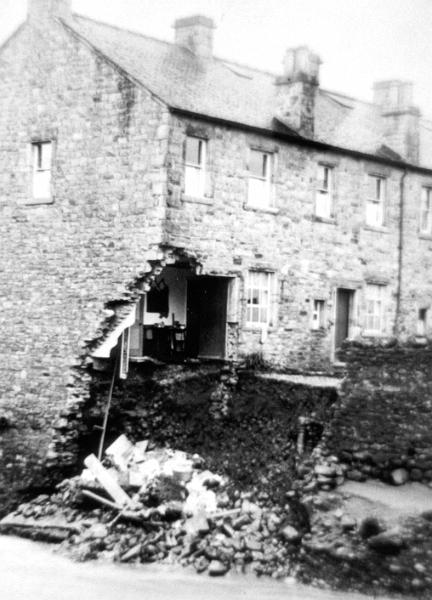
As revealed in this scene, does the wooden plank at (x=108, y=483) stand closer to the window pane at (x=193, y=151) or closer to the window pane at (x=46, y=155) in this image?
the window pane at (x=193, y=151)

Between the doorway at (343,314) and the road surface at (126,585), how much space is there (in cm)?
1113

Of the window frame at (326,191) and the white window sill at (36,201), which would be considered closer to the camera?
the white window sill at (36,201)

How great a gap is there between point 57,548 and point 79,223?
27.2 feet

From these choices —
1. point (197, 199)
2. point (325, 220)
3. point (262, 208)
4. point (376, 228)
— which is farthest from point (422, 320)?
point (197, 199)

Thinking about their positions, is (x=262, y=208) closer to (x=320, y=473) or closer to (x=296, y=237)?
(x=296, y=237)

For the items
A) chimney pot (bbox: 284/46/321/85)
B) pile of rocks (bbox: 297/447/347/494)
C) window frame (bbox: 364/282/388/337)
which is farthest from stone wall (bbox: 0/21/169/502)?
window frame (bbox: 364/282/388/337)

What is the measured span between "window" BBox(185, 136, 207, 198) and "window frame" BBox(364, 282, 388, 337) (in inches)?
272

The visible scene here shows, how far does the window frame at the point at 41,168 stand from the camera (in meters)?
24.5

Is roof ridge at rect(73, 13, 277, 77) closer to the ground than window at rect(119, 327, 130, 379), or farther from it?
farther from it

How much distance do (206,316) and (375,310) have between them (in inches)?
227

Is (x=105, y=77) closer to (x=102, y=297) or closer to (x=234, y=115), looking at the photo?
(x=234, y=115)

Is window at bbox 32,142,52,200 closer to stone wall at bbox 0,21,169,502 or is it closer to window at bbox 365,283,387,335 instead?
stone wall at bbox 0,21,169,502

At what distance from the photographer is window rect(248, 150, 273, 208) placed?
24.8 meters

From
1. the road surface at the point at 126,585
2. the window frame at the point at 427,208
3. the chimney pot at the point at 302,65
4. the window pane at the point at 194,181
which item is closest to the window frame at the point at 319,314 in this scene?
the window frame at the point at 427,208
